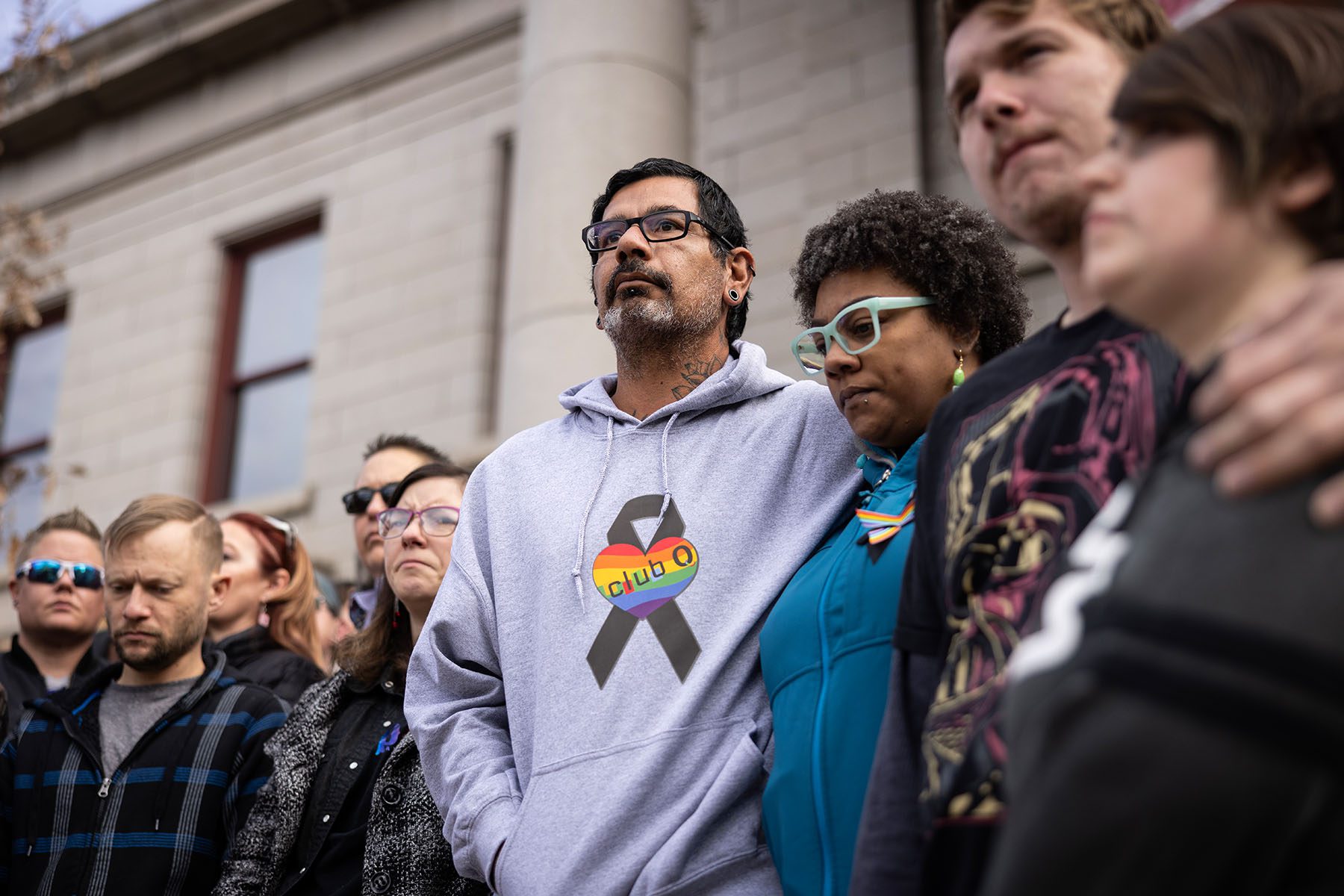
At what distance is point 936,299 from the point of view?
2.80 meters

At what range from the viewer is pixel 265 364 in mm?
11227

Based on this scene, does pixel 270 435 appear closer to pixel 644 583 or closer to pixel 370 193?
pixel 370 193

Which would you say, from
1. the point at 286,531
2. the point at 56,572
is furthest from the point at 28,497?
the point at 286,531

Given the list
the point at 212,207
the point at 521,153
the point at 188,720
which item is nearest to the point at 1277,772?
the point at 188,720

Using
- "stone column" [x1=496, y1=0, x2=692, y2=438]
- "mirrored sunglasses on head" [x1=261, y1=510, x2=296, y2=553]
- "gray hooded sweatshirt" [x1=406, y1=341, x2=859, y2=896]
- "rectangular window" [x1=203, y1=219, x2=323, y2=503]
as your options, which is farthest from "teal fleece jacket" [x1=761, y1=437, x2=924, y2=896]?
"rectangular window" [x1=203, y1=219, x2=323, y2=503]

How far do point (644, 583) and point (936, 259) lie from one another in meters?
0.90

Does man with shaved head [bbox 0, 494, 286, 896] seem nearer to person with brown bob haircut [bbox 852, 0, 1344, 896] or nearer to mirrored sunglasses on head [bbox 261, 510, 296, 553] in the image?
mirrored sunglasses on head [bbox 261, 510, 296, 553]

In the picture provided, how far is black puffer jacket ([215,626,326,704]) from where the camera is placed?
4.62 m

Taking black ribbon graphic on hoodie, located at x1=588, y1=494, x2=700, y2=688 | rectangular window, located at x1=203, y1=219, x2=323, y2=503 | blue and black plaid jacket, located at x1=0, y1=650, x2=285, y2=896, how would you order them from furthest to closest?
rectangular window, located at x1=203, y1=219, x2=323, y2=503 < blue and black plaid jacket, located at x1=0, y1=650, x2=285, y2=896 < black ribbon graphic on hoodie, located at x1=588, y1=494, x2=700, y2=688

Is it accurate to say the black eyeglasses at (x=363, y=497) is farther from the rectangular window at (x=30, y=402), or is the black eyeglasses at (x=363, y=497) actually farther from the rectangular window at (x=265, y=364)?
the rectangular window at (x=30, y=402)

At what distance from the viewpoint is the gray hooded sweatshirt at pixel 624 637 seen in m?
2.54

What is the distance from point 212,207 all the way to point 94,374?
1.78m

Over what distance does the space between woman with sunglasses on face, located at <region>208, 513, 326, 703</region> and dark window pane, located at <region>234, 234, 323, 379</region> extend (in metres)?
5.94

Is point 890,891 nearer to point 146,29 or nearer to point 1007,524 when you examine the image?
point 1007,524
